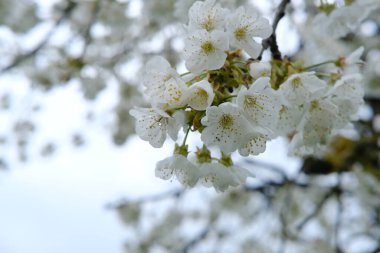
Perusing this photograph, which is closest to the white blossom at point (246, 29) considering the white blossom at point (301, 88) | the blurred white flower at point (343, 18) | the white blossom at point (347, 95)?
the white blossom at point (301, 88)

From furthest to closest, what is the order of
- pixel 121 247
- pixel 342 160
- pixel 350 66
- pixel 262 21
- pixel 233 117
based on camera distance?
1. pixel 121 247
2. pixel 342 160
3. pixel 350 66
4. pixel 262 21
5. pixel 233 117

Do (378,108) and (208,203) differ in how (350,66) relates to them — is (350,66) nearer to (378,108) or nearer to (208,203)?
(378,108)

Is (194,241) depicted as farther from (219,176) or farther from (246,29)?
(246,29)

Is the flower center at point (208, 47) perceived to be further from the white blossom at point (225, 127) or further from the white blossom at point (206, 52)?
the white blossom at point (225, 127)

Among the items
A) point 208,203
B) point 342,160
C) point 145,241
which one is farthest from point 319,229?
point 145,241

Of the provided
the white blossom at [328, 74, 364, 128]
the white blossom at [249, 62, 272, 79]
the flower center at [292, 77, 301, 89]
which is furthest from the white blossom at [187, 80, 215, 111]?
the white blossom at [328, 74, 364, 128]

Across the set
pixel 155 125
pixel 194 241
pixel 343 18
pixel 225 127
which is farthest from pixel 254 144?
pixel 194 241

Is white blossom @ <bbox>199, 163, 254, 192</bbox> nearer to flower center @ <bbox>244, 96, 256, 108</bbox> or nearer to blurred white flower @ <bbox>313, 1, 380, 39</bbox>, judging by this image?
flower center @ <bbox>244, 96, 256, 108</bbox>
